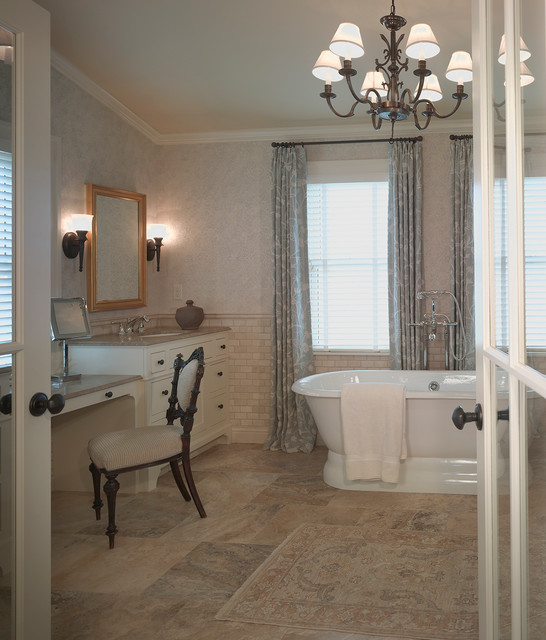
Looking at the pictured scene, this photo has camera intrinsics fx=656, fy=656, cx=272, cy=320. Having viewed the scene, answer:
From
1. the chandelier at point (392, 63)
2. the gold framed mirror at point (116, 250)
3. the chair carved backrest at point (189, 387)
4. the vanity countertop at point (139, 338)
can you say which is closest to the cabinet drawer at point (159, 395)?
the vanity countertop at point (139, 338)

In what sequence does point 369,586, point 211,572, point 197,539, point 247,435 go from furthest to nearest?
1. point 247,435
2. point 197,539
3. point 211,572
4. point 369,586

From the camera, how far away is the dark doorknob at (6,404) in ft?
5.80

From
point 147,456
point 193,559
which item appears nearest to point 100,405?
point 147,456

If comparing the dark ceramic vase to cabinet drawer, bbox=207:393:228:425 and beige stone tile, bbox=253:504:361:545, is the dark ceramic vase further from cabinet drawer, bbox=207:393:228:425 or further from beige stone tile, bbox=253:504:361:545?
beige stone tile, bbox=253:504:361:545

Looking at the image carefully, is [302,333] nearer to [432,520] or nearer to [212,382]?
[212,382]

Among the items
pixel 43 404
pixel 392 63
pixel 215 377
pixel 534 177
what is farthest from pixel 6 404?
pixel 215 377

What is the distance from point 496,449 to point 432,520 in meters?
2.48

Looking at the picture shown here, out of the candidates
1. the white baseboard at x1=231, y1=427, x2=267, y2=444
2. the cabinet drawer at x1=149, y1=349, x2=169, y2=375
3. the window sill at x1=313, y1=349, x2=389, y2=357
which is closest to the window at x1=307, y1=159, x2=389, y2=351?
the window sill at x1=313, y1=349, x2=389, y2=357

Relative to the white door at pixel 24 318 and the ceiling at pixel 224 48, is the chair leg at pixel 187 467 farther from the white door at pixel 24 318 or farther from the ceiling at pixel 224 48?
the ceiling at pixel 224 48

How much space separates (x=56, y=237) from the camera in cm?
438

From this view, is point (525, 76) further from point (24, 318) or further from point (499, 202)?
point (24, 318)

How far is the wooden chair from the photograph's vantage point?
3.48 meters

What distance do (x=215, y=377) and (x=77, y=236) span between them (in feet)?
5.59

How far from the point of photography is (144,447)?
3594mm
